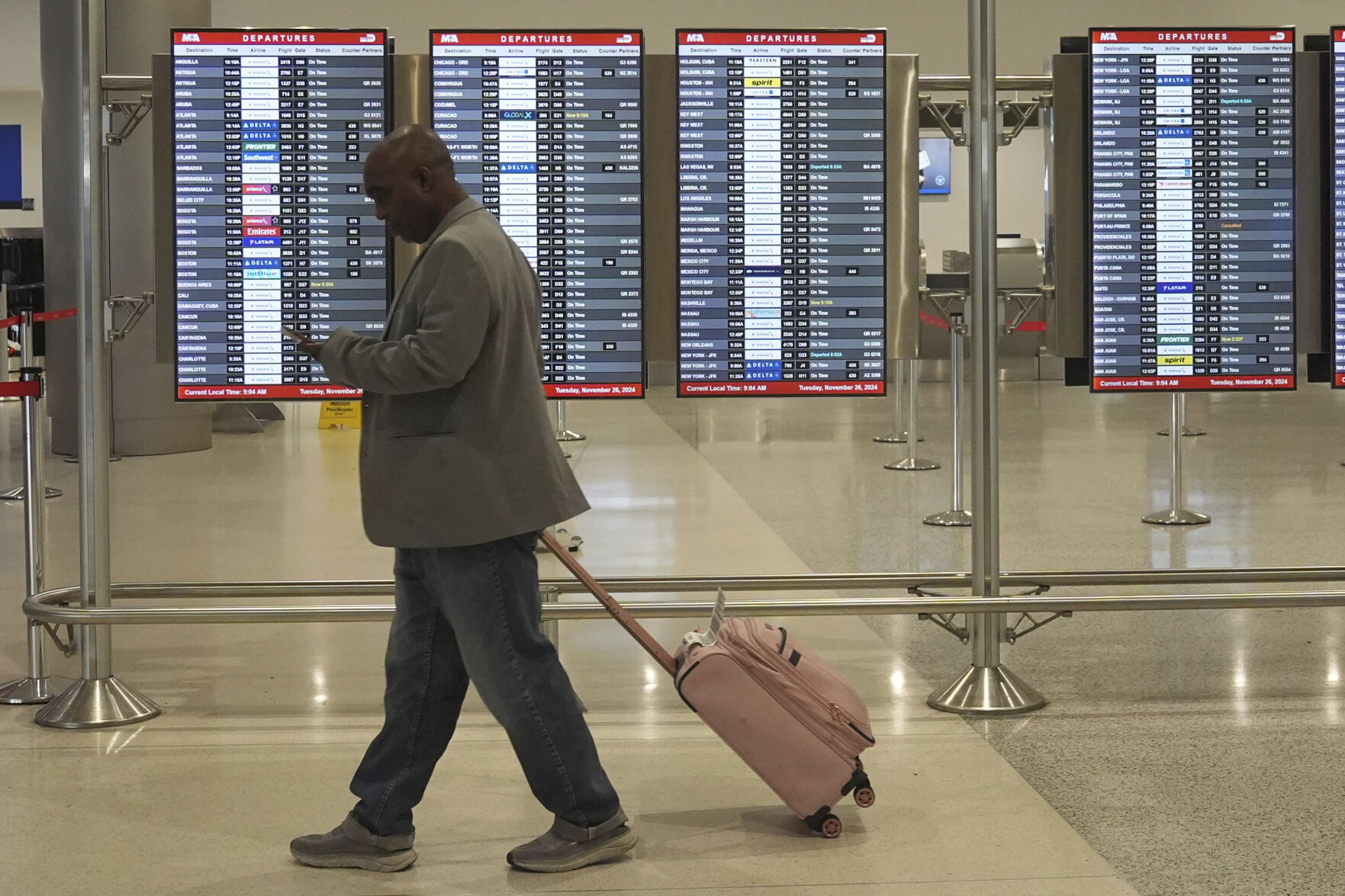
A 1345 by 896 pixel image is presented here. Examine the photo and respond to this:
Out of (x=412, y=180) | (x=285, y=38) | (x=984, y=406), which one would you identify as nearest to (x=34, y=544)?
(x=285, y=38)

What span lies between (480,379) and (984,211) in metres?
1.85

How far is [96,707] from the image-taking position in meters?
4.43

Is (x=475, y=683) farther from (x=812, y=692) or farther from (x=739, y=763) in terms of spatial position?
(x=739, y=763)

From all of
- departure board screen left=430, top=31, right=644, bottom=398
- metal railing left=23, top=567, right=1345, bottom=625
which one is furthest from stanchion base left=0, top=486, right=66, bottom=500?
departure board screen left=430, top=31, right=644, bottom=398

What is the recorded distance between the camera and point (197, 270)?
462 cm

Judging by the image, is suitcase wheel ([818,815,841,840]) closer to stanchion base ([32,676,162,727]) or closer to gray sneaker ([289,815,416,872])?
gray sneaker ([289,815,416,872])

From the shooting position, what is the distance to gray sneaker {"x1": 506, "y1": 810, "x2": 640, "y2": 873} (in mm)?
3270

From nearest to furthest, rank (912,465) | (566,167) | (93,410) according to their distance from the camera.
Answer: (93,410), (566,167), (912,465)

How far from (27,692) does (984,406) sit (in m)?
3.01

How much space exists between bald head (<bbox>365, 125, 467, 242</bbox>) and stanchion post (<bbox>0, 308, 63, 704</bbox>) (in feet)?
6.55

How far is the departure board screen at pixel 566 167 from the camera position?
4.61 m

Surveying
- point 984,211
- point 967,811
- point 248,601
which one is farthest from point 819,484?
point 967,811

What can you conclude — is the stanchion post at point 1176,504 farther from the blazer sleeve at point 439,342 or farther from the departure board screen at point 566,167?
the blazer sleeve at point 439,342

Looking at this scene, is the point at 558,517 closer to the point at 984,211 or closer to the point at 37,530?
the point at 984,211
